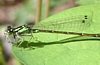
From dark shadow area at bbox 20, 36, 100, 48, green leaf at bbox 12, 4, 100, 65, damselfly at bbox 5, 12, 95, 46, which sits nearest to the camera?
green leaf at bbox 12, 4, 100, 65

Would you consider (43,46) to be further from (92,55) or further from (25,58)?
(92,55)

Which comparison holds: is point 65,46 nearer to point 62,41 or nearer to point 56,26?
point 62,41

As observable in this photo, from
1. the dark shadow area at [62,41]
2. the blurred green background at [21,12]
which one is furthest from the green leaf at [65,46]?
the blurred green background at [21,12]

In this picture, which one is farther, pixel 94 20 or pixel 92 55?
pixel 94 20

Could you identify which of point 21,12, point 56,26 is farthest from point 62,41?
point 21,12

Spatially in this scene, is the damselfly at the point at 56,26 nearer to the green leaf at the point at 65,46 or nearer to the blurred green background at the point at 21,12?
the green leaf at the point at 65,46

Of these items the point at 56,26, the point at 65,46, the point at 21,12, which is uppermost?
the point at 21,12

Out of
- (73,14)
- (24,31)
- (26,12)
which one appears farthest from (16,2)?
(73,14)

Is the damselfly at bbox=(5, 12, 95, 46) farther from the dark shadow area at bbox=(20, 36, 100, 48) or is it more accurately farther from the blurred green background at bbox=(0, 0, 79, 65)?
the blurred green background at bbox=(0, 0, 79, 65)

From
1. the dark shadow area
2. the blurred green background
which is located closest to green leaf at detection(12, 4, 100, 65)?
the dark shadow area
